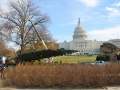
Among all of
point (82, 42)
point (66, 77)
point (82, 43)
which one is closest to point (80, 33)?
point (82, 42)

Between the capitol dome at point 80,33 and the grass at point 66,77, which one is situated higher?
the capitol dome at point 80,33

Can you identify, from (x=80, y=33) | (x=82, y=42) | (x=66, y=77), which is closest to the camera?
(x=66, y=77)

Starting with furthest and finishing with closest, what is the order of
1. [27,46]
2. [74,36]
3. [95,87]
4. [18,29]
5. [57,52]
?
[74,36] < [27,46] < [18,29] < [57,52] < [95,87]

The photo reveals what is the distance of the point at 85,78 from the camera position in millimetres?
12969

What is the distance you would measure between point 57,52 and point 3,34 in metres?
22.8

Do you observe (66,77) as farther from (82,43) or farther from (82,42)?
(82,43)

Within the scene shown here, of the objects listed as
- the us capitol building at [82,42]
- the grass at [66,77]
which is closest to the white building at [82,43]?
the us capitol building at [82,42]

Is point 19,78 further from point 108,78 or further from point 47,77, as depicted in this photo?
point 108,78

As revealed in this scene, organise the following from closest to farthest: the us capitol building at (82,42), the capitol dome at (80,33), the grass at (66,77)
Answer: the grass at (66,77) < the capitol dome at (80,33) < the us capitol building at (82,42)

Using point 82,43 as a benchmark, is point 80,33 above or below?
above

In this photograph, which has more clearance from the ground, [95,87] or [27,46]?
[27,46]

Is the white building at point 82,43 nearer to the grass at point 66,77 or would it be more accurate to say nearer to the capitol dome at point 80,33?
the capitol dome at point 80,33

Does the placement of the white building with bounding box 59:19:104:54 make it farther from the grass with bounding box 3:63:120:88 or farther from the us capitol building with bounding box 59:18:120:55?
the grass with bounding box 3:63:120:88

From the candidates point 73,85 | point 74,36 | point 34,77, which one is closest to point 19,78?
point 34,77
